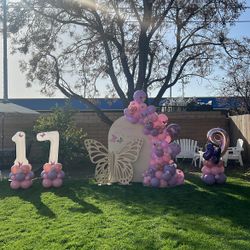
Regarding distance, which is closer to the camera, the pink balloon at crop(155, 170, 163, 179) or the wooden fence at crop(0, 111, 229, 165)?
the pink balloon at crop(155, 170, 163, 179)

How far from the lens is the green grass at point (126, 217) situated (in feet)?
16.8

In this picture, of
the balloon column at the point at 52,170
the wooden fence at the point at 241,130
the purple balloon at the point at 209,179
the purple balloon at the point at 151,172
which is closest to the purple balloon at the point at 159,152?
the purple balloon at the point at 151,172

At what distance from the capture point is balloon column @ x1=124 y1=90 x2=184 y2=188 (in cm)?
875

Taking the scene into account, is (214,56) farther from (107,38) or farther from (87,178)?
(87,178)

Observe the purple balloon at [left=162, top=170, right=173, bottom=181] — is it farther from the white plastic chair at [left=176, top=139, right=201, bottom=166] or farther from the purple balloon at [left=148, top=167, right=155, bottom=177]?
the white plastic chair at [left=176, top=139, right=201, bottom=166]

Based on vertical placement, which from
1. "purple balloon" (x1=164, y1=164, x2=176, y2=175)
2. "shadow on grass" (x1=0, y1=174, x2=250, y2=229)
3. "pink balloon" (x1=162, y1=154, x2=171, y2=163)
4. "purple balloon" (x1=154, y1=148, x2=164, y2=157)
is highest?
"purple balloon" (x1=154, y1=148, x2=164, y2=157)

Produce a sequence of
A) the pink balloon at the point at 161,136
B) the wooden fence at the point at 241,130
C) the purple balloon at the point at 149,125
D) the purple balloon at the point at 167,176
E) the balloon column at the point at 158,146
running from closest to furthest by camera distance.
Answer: the purple balloon at the point at 167,176 → the balloon column at the point at 158,146 → the purple balloon at the point at 149,125 → the pink balloon at the point at 161,136 → the wooden fence at the point at 241,130

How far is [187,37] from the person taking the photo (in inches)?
517

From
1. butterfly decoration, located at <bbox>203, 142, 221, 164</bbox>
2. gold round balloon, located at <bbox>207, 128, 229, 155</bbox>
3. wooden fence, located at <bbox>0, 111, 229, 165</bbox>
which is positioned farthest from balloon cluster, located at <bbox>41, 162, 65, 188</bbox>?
wooden fence, located at <bbox>0, 111, 229, 165</bbox>

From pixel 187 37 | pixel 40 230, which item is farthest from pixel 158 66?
pixel 40 230

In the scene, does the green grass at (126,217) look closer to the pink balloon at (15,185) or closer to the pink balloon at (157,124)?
the pink balloon at (15,185)

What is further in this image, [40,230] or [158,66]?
[158,66]

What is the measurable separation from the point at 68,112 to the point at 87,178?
10.1 feet

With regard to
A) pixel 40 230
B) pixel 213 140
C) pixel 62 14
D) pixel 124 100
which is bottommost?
pixel 40 230
